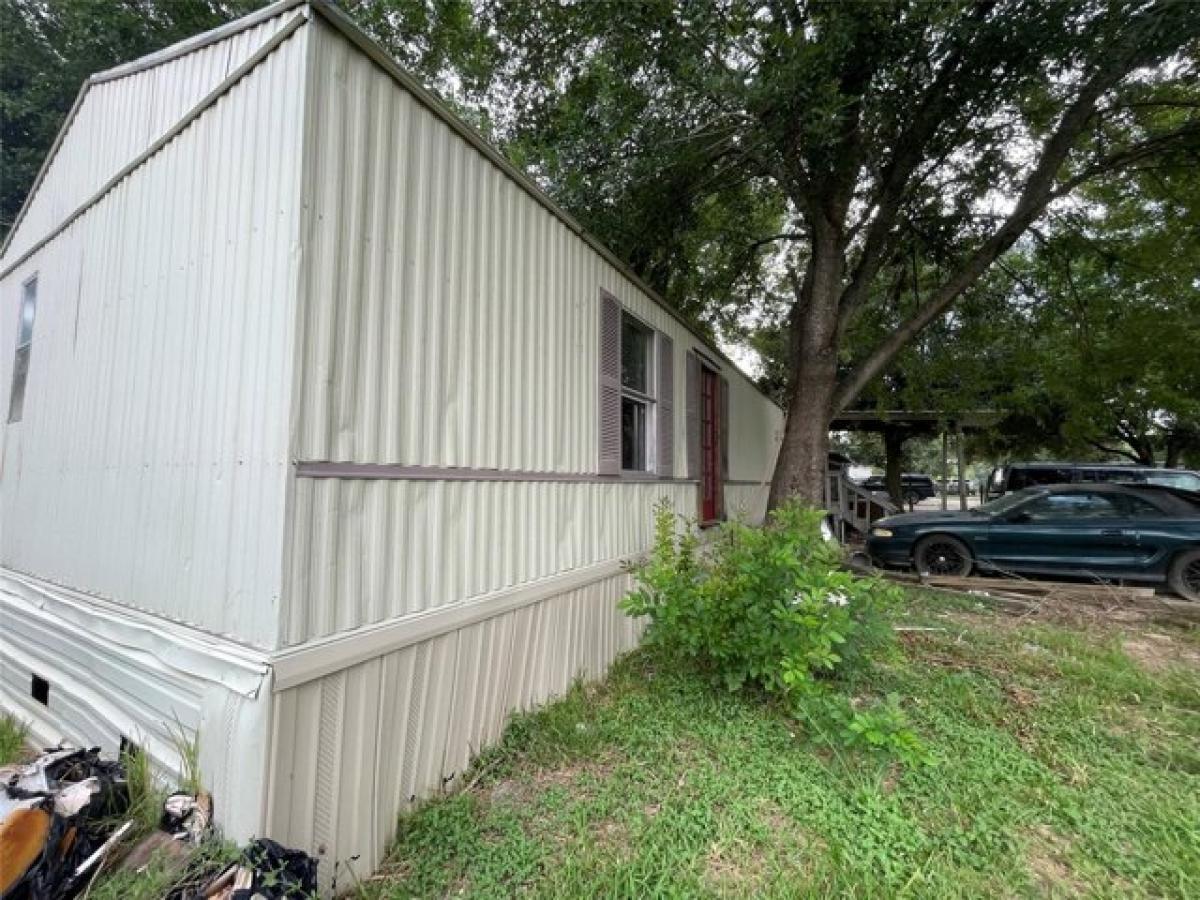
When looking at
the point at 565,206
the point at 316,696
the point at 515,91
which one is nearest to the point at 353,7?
the point at 515,91

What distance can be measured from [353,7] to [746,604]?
8.67 metres

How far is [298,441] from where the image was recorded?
6.05 feet

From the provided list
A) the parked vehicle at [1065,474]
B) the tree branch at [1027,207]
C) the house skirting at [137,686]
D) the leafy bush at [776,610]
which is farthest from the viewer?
the parked vehicle at [1065,474]

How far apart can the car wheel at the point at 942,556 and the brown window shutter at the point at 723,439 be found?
2521 mm

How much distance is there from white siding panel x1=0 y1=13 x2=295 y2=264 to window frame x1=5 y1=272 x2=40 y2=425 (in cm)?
38

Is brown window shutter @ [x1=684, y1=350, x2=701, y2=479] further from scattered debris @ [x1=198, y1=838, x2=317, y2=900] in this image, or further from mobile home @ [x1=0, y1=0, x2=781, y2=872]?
scattered debris @ [x1=198, y1=838, x2=317, y2=900]

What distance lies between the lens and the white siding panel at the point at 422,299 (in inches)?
78.2

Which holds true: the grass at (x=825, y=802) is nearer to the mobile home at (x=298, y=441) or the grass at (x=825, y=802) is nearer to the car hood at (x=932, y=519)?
the mobile home at (x=298, y=441)

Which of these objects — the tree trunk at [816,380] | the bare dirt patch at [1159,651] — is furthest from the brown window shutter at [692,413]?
the bare dirt patch at [1159,651]

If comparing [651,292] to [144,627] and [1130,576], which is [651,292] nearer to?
[144,627]

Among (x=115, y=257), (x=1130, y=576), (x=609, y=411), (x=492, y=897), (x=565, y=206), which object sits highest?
(x=565, y=206)

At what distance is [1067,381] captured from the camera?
31.3 feet

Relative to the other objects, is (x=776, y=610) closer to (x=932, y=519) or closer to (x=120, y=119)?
(x=120, y=119)

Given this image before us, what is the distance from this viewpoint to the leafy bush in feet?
8.90
